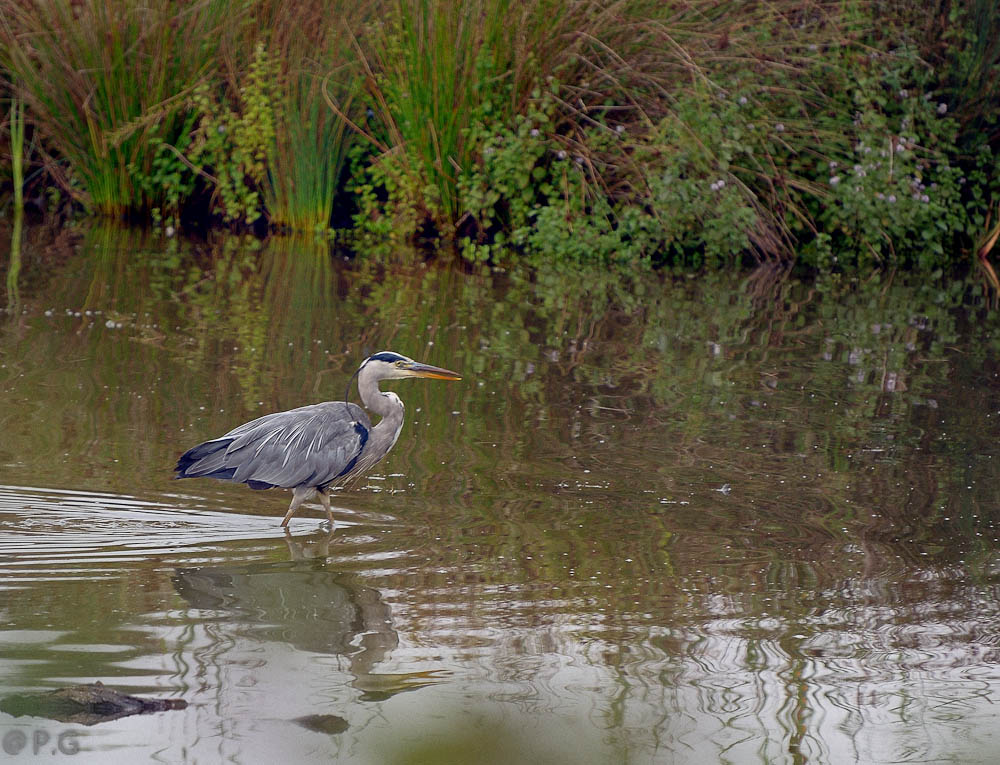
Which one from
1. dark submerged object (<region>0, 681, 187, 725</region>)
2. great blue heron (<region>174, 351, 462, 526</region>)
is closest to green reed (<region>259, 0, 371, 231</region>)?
great blue heron (<region>174, 351, 462, 526</region>)

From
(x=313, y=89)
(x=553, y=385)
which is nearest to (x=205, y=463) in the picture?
(x=553, y=385)

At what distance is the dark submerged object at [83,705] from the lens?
3.22m

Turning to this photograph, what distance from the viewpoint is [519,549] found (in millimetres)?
4633

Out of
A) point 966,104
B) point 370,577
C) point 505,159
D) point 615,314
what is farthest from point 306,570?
point 966,104

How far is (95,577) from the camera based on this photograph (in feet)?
13.8

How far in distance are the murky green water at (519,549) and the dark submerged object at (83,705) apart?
4 cm

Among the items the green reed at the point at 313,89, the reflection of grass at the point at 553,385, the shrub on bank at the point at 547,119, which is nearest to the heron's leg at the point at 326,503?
the reflection of grass at the point at 553,385

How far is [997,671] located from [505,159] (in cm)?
765

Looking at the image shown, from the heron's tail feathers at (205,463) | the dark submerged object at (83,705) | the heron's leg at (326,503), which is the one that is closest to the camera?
the dark submerged object at (83,705)

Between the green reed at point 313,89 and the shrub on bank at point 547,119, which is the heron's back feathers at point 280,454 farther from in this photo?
the green reed at point 313,89

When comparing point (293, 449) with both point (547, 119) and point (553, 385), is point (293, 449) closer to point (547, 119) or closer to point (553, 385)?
point (553, 385)

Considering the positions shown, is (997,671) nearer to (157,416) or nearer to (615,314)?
(157,416)

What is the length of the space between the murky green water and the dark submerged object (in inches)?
1.5

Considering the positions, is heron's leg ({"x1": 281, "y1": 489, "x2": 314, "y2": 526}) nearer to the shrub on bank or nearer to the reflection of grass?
the reflection of grass
